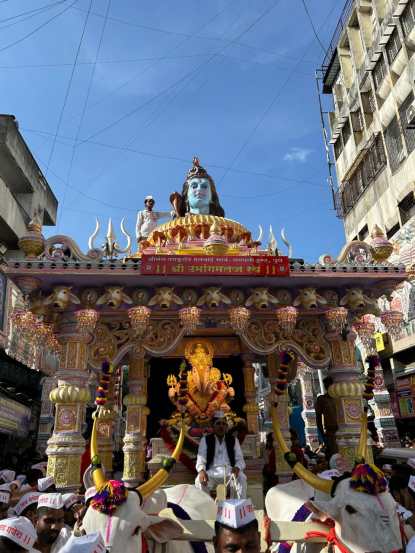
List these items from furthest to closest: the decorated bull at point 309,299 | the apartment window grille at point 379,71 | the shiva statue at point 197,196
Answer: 1. the apartment window grille at point 379,71
2. the shiva statue at point 197,196
3. the decorated bull at point 309,299

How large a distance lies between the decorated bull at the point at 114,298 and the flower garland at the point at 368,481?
5680 mm

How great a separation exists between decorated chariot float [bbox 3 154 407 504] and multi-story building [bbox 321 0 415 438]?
10501 mm

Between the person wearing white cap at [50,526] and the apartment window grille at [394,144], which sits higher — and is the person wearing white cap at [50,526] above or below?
below

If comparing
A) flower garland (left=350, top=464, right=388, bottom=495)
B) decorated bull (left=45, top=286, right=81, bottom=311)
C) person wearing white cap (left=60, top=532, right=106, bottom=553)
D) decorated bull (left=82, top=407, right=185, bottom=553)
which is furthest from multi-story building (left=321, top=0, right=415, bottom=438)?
person wearing white cap (left=60, top=532, right=106, bottom=553)

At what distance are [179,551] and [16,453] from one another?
15728 millimetres

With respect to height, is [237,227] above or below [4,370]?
above

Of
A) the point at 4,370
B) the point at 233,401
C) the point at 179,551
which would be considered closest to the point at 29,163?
the point at 4,370

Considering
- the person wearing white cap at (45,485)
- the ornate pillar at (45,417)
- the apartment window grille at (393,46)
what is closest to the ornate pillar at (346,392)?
the person wearing white cap at (45,485)

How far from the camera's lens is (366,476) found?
3.34m

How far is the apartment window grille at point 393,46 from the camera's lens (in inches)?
846

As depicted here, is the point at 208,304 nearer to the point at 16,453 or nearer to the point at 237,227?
the point at 237,227

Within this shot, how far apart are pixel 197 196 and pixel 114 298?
18.1 ft

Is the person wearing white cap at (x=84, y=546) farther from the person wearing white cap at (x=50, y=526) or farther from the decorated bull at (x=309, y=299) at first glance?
the decorated bull at (x=309, y=299)

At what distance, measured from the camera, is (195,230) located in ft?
34.2
